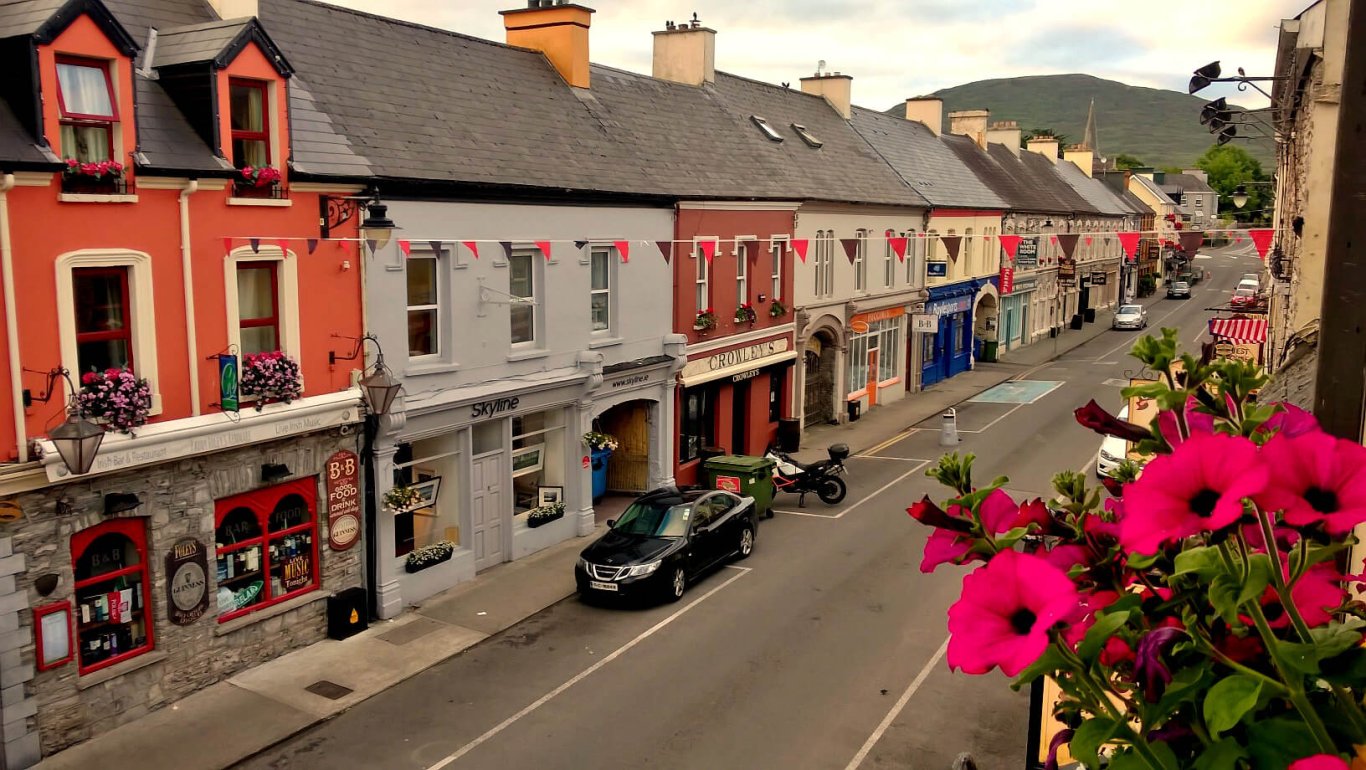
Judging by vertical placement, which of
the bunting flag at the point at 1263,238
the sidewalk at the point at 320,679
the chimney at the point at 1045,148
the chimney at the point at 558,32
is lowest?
the sidewalk at the point at 320,679

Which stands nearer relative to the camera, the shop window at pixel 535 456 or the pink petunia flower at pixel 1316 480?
the pink petunia flower at pixel 1316 480

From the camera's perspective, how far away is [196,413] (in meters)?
14.1

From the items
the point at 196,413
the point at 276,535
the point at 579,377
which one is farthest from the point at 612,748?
the point at 579,377

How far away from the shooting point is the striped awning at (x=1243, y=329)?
25.9 metres

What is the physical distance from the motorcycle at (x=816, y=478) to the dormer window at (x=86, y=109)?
50.0 feet

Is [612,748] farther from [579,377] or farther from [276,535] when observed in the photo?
[579,377]

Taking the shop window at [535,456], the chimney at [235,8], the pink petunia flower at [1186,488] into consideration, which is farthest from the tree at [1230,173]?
the pink petunia flower at [1186,488]

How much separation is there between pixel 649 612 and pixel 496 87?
11.3 m

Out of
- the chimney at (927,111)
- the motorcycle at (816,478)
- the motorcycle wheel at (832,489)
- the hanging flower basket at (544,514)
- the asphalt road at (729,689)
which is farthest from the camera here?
the chimney at (927,111)

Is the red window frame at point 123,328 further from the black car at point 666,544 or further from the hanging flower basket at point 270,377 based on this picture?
the black car at point 666,544

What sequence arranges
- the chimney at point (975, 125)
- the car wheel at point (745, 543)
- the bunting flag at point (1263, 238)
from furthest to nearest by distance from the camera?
the chimney at point (975, 125) < the bunting flag at point (1263, 238) < the car wheel at point (745, 543)

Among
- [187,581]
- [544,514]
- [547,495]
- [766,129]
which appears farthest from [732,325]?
[187,581]

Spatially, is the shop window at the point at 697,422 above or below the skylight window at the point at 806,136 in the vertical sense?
below

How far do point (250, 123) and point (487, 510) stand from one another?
7.82 metres
